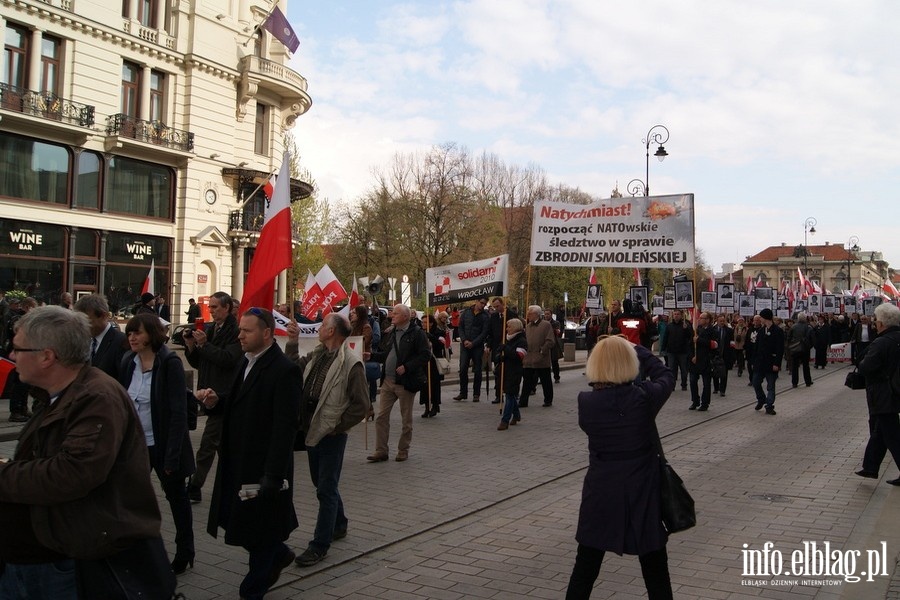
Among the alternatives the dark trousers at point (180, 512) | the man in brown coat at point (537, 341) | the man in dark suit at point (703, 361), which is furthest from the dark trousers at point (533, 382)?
the dark trousers at point (180, 512)

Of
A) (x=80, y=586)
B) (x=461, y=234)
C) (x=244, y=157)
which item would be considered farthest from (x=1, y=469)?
(x=461, y=234)

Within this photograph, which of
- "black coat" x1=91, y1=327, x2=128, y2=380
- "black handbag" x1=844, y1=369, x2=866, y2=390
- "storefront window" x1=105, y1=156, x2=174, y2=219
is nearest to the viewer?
"black coat" x1=91, y1=327, x2=128, y2=380

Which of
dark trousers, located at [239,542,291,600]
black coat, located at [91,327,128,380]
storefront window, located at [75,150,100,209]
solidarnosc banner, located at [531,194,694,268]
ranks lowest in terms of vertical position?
dark trousers, located at [239,542,291,600]

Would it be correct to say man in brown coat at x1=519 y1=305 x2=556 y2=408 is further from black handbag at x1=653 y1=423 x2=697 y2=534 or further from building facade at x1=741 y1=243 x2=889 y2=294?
building facade at x1=741 y1=243 x2=889 y2=294

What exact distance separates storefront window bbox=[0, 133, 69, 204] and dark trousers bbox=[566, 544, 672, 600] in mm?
29426

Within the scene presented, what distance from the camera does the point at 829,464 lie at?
961cm

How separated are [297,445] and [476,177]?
52.0 metres

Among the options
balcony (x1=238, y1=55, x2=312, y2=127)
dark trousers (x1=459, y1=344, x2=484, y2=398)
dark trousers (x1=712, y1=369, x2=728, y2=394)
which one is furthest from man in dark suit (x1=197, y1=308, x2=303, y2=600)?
balcony (x1=238, y1=55, x2=312, y2=127)

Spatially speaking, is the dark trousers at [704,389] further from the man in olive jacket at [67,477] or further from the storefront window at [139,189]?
the storefront window at [139,189]

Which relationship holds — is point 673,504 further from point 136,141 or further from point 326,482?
point 136,141

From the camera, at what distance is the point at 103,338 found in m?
5.80

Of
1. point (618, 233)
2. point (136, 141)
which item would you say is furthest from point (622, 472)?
point (136, 141)

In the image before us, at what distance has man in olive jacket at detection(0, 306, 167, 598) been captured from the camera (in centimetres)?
280

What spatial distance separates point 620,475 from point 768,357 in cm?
1181
